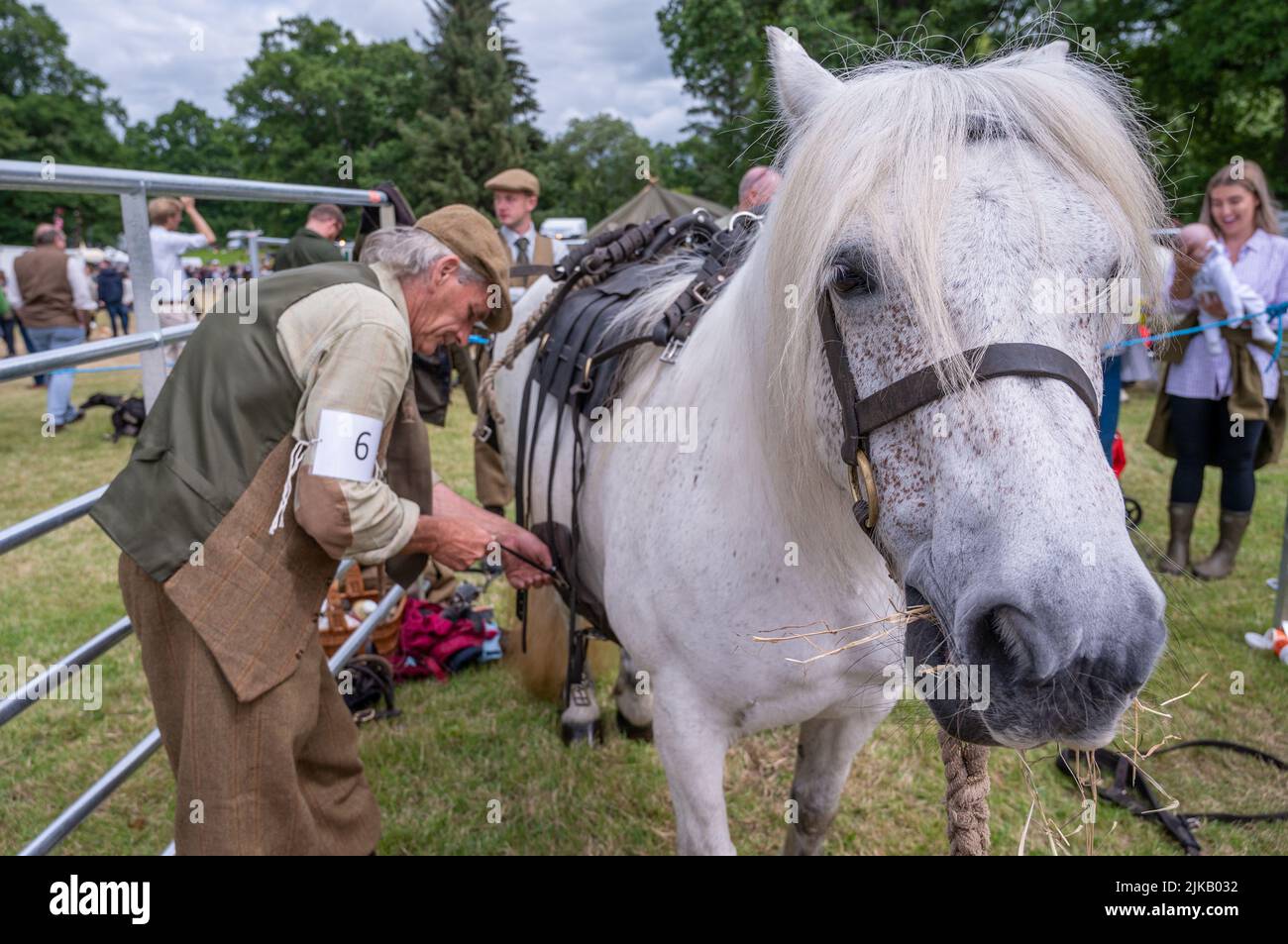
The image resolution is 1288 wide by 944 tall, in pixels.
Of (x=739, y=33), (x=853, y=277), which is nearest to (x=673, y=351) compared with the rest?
(x=853, y=277)

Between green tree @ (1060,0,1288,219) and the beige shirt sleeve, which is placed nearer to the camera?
the beige shirt sleeve

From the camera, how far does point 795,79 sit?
153cm

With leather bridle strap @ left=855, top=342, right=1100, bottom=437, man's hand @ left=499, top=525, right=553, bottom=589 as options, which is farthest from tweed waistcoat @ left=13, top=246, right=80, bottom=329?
leather bridle strap @ left=855, top=342, right=1100, bottom=437

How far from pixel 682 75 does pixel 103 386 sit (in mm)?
15204

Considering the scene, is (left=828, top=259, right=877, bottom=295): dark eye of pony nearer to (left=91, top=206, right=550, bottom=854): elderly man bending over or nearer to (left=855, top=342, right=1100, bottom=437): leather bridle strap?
(left=855, top=342, right=1100, bottom=437): leather bridle strap

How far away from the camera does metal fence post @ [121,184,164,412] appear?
87.5 inches

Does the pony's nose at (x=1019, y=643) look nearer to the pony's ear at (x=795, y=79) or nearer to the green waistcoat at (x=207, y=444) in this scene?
the pony's ear at (x=795, y=79)

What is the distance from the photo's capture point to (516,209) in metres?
6.40

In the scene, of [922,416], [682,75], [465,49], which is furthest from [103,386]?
[465,49]

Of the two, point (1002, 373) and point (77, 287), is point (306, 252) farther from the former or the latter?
point (77, 287)

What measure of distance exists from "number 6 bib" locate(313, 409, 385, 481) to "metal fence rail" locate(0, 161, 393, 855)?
64 centimetres


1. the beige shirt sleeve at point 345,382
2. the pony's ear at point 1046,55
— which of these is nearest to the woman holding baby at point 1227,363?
the pony's ear at point 1046,55
